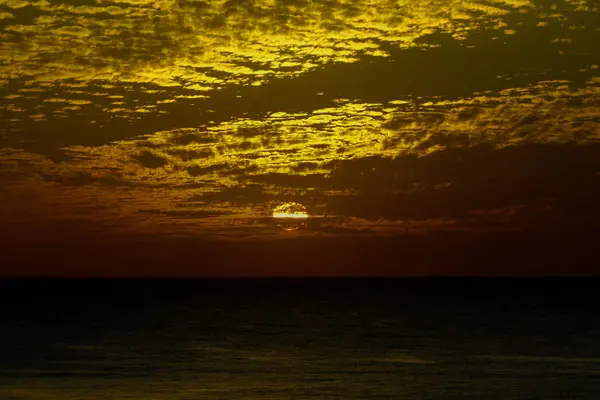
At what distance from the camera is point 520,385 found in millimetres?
33125

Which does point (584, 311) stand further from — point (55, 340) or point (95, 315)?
point (55, 340)

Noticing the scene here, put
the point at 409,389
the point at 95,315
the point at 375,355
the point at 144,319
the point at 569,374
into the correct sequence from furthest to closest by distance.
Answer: the point at 95,315
the point at 144,319
the point at 375,355
the point at 569,374
the point at 409,389

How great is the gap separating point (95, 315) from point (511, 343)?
49.9 meters

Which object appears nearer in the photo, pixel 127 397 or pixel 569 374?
pixel 127 397

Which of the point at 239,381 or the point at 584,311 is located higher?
the point at 584,311

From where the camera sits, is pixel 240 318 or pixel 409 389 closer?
pixel 409 389

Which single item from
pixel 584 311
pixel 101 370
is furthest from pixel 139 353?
pixel 584 311

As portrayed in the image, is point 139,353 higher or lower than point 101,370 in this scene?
higher

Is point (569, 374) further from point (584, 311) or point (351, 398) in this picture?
point (584, 311)

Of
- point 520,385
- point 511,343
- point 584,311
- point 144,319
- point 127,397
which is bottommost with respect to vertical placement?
point 127,397

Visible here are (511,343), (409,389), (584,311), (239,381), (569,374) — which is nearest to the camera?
(409,389)

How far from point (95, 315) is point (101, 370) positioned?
183 ft

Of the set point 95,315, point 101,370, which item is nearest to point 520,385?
point 101,370

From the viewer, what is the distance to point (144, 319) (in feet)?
277
